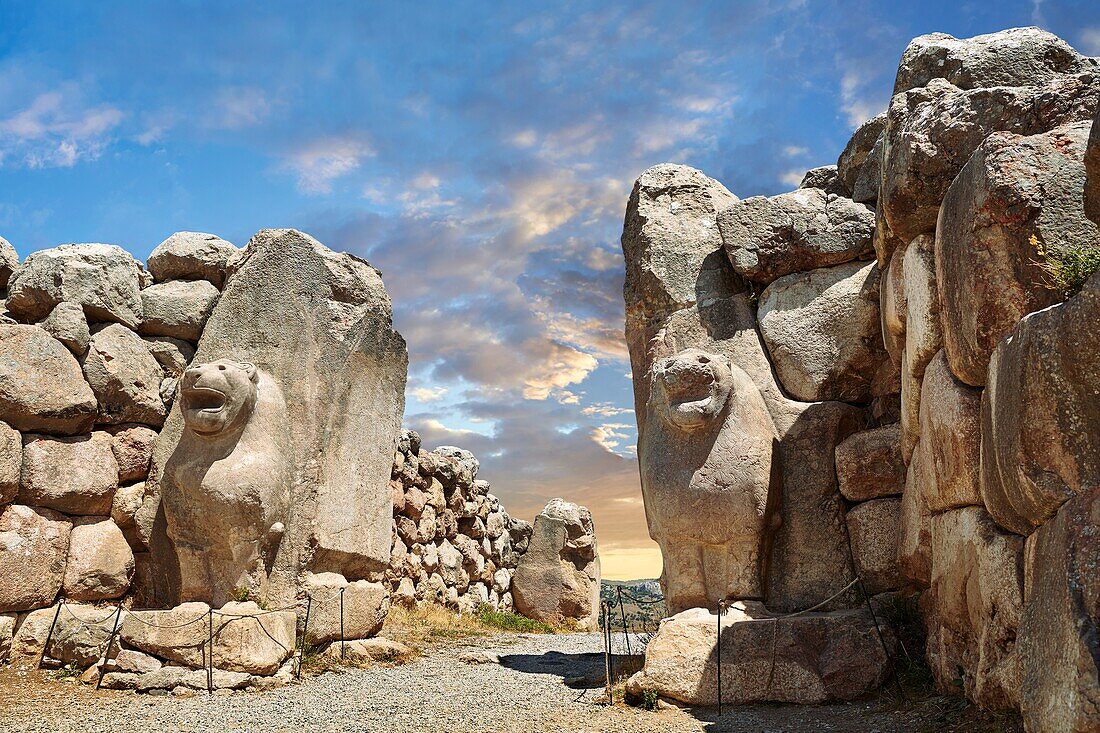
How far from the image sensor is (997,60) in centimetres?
562

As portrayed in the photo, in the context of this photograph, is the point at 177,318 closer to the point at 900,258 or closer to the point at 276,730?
the point at 276,730

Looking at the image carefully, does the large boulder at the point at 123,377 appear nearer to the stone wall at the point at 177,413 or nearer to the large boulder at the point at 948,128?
the stone wall at the point at 177,413

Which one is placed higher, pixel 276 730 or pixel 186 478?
pixel 186 478

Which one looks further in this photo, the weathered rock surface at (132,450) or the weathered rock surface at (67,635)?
the weathered rock surface at (132,450)

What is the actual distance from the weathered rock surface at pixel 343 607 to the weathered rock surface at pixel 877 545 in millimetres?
3496

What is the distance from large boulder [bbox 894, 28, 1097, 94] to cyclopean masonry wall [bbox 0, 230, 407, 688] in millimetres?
4394

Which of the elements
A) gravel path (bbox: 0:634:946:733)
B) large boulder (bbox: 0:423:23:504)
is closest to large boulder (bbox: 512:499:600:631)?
gravel path (bbox: 0:634:946:733)

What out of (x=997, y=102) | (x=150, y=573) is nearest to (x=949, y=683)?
(x=997, y=102)

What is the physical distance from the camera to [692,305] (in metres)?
7.11

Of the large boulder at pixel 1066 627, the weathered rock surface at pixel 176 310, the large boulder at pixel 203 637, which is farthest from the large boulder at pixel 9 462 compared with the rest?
the large boulder at pixel 1066 627

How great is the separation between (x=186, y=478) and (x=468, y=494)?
5.42 m

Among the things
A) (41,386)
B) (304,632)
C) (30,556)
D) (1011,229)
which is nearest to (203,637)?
(304,632)

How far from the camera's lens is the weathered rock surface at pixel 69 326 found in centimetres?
664

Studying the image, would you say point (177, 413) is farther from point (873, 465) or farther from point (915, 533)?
point (915, 533)
